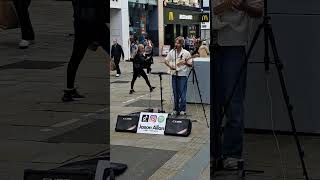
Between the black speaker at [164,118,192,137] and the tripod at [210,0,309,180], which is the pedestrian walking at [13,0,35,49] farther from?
the black speaker at [164,118,192,137]

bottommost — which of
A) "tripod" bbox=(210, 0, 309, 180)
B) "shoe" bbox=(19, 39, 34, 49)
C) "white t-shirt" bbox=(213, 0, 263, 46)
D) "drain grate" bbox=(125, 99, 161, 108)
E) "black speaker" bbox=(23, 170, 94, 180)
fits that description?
"drain grate" bbox=(125, 99, 161, 108)

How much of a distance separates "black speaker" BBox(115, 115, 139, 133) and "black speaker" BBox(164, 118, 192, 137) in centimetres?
61

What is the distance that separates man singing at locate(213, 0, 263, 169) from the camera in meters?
3.93

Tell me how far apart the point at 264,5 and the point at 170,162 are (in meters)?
2.93

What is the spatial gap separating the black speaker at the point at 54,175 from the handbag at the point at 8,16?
0.86 meters

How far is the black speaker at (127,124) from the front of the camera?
965 centimetres

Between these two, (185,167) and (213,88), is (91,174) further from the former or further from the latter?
(185,167)

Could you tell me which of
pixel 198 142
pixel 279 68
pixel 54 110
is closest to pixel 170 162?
pixel 198 142

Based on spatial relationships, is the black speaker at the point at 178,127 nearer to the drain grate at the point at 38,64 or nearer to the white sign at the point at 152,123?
the white sign at the point at 152,123

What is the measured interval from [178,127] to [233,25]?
5.40 metres

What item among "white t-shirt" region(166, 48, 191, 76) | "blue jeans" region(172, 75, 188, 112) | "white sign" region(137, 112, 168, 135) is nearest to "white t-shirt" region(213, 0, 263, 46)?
"white sign" region(137, 112, 168, 135)

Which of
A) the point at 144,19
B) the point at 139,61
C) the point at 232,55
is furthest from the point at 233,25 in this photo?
the point at 144,19

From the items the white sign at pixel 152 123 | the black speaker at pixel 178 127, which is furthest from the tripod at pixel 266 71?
the white sign at pixel 152 123

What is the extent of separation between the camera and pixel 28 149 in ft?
11.0
